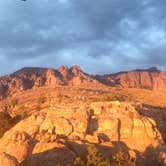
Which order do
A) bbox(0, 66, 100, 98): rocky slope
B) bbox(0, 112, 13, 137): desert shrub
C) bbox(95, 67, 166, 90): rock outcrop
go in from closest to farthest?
bbox(0, 112, 13, 137): desert shrub, bbox(0, 66, 100, 98): rocky slope, bbox(95, 67, 166, 90): rock outcrop

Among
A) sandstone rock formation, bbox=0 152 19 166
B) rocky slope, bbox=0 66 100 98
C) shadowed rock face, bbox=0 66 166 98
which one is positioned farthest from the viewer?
rocky slope, bbox=0 66 100 98

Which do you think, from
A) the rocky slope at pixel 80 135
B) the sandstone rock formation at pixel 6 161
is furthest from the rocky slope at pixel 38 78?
the sandstone rock formation at pixel 6 161

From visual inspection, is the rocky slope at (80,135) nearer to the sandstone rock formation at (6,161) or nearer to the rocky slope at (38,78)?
the sandstone rock formation at (6,161)

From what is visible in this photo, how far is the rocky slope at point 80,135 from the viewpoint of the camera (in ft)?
113

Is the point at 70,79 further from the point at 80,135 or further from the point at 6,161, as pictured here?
the point at 6,161

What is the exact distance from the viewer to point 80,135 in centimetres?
4109

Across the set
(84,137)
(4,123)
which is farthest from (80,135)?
(4,123)

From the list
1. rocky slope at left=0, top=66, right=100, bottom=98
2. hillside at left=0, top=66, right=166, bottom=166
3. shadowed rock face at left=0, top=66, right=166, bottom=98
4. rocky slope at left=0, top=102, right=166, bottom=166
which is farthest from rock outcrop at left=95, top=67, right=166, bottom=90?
rocky slope at left=0, top=102, right=166, bottom=166

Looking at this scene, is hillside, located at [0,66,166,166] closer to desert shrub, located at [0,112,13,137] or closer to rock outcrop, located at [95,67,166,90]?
Answer: desert shrub, located at [0,112,13,137]

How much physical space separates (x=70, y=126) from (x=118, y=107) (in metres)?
7.55

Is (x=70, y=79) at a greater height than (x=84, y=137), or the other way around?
(x=70, y=79)

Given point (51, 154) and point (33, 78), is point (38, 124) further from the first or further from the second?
point (33, 78)

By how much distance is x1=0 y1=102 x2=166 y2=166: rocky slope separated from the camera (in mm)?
34566

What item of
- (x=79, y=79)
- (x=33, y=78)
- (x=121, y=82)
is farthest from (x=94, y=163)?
(x=121, y=82)
